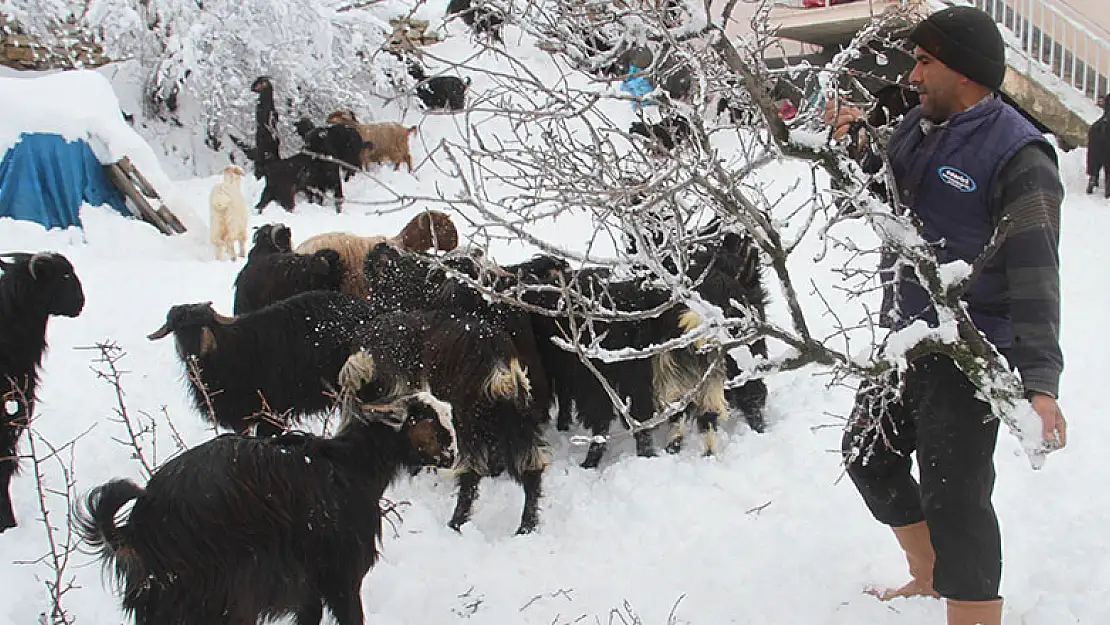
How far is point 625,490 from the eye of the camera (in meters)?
4.80

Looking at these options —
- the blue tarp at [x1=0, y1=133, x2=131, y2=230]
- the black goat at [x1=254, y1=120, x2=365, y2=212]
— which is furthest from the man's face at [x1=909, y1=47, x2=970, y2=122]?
the blue tarp at [x1=0, y1=133, x2=131, y2=230]

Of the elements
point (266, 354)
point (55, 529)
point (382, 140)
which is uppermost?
point (55, 529)

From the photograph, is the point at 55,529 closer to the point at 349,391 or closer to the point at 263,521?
the point at 263,521

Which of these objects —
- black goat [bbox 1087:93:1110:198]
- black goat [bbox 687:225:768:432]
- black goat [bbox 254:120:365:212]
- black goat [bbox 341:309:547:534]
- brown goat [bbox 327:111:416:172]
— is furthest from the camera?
brown goat [bbox 327:111:416:172]

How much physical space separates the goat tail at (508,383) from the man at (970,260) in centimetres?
190

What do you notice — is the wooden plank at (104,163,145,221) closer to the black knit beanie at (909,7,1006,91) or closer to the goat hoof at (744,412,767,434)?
the goat hoof at (744,412,767,434)

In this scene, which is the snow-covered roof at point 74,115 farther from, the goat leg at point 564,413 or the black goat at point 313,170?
the goat leg at point 564,413

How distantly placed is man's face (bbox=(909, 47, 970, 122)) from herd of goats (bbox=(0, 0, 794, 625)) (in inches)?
32.6

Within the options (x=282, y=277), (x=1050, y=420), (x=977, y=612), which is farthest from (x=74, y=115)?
(x=1050, y=420)

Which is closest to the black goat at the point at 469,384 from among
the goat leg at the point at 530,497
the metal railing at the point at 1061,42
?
the goat leg at the point at 530,497

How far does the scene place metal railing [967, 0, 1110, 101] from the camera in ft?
44.7

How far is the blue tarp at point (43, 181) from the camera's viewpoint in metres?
10.5

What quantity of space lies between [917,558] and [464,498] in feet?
7.44

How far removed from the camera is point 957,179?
259cm
